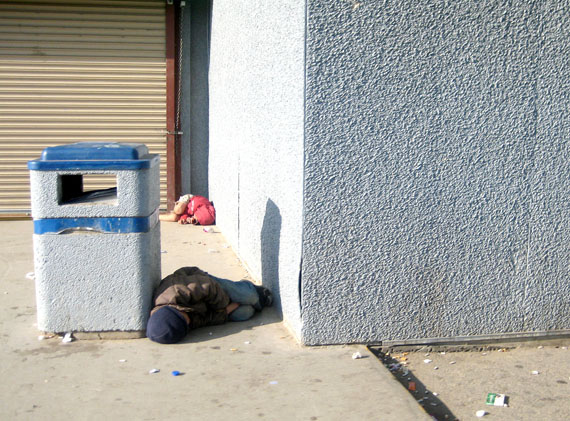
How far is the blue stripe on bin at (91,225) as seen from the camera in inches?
176

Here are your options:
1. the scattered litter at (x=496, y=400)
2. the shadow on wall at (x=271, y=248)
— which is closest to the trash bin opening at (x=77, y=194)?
the shadow on wall at (x=271, y=248)

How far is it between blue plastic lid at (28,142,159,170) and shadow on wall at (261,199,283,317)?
1.04 m

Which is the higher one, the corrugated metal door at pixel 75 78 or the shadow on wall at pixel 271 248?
the corrugated metal door at pixel 75 78

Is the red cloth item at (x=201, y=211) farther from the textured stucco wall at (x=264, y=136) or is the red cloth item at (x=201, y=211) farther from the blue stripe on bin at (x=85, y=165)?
the blue stripe on bin at (x=85, y=165)

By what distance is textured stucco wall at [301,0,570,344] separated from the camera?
4.21 metres

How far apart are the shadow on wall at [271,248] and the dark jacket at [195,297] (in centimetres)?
40

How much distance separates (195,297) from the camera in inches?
183

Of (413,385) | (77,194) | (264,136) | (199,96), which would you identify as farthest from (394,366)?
(199,96)

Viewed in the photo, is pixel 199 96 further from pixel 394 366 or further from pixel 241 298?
pixel 394 366

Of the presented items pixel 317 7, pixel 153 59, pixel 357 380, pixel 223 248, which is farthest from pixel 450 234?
pixel 153 59

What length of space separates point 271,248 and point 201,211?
13.7ft

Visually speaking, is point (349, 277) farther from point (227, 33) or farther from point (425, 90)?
point (227, 33)

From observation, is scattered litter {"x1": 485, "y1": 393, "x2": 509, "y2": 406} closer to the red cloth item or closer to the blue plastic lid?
the blue plastic lid

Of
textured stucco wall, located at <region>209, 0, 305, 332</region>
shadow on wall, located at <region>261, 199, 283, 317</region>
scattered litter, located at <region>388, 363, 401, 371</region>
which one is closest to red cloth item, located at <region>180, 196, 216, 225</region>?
textured stucco wall, located at <region>209, 0, 305, 332</region>
